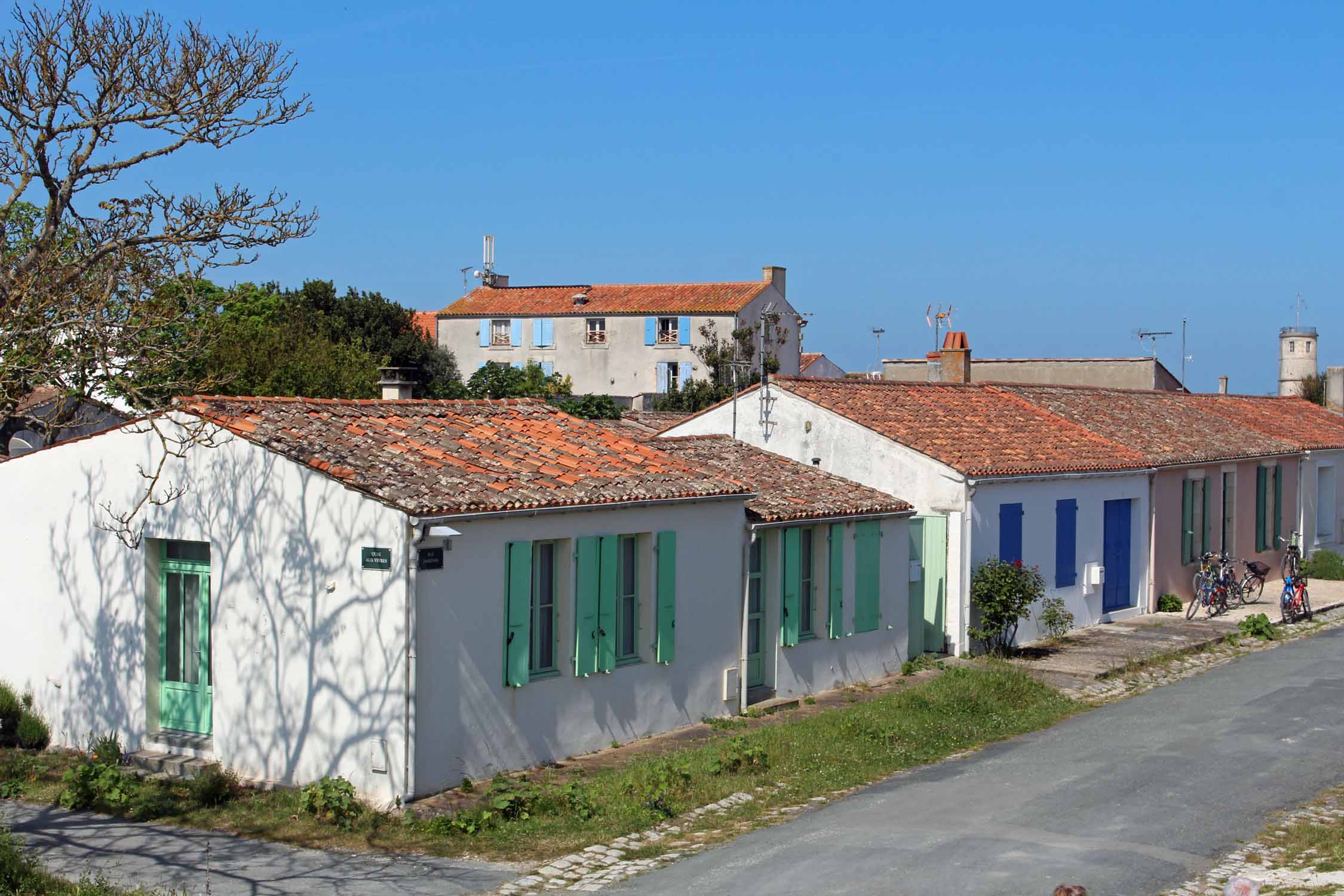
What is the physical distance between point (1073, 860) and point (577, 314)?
5159 cm

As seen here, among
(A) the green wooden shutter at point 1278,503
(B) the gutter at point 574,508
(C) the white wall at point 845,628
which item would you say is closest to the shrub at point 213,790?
(B) the gutter at point 574,508

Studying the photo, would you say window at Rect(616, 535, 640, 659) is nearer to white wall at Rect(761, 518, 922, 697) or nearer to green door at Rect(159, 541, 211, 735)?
white wall at Rect(761, 518, 922, 697)

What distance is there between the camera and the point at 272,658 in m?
12.2

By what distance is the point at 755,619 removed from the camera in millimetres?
16250

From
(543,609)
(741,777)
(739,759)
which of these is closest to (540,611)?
(543,609)

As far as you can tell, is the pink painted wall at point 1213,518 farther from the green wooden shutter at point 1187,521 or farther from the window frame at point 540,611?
the window frame at point 540,611

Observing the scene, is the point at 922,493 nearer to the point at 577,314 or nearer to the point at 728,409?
the point at 728,409

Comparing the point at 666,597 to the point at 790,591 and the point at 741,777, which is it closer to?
the point at 741,777

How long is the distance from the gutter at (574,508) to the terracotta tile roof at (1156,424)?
438 inches

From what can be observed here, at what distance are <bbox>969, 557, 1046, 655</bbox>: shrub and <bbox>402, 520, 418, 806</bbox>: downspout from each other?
383 inches

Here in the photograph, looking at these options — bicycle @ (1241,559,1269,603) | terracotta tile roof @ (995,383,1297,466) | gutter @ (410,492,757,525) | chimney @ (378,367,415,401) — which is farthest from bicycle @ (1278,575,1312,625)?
chimney @ (378,367,415,401)

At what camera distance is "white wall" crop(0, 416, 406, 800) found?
11.7 meters

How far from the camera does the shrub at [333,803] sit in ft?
36.3

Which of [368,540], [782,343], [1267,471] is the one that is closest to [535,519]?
[368,540]
